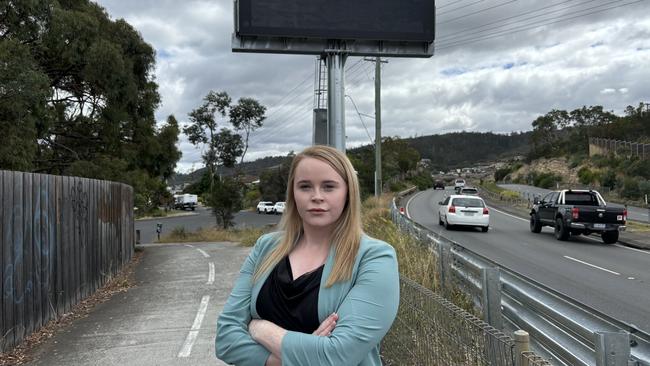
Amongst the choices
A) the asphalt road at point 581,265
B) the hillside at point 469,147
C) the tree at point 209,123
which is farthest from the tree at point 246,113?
the hillside at point 469,147

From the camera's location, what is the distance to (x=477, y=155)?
609 feet

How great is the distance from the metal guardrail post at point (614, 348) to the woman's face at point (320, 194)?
1.24m

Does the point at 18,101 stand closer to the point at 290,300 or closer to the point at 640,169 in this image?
the point at 290,300

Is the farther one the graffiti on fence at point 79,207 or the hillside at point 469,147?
the hillside at point 469,147

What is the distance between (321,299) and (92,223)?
9900 millimetres

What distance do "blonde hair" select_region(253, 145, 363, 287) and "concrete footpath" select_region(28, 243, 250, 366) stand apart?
4120 millimetres

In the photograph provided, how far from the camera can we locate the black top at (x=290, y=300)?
2135mm

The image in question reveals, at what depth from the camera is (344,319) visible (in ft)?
6.64

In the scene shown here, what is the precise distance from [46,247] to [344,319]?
7.23m

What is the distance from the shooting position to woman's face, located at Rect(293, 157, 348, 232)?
227cm

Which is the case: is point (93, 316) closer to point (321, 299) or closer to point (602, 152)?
point (321, 299)

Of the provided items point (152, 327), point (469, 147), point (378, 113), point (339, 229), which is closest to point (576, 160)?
point (378, 113)

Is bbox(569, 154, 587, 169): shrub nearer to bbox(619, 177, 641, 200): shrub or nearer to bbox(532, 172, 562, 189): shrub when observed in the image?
bbox(532, 172, 562, 189): shrub

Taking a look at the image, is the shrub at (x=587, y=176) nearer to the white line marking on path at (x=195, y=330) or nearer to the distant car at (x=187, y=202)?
the white line marking on path at (x=195, y=330)
